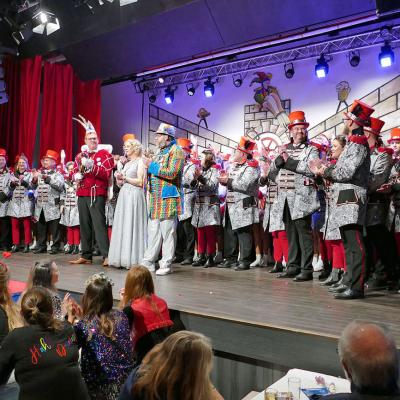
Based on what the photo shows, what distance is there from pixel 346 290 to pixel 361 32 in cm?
535

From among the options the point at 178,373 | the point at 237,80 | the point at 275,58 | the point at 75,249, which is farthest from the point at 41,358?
the point at 237,80

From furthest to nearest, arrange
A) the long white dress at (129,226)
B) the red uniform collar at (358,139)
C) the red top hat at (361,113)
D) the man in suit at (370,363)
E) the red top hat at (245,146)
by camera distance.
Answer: the red top hat at (245,146), the long white dress at (129,226), the red top hat at (361,113), the red uniform collar at (358,139), the man in suit at (370,363)

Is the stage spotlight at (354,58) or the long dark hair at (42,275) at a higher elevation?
the stage spotlight at (354,58)

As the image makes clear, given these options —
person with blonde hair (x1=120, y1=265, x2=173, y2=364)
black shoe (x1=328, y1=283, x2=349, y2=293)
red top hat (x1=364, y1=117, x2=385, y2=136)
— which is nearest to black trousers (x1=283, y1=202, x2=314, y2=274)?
black shoe (x1=328, y1=283, x2=349, y2=293)

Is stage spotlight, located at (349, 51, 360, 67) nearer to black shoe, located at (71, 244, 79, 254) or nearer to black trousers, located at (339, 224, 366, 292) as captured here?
black trousers, located at (339, 224, 366, 292)

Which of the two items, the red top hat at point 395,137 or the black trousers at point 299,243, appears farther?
the red top hat at point 395,137

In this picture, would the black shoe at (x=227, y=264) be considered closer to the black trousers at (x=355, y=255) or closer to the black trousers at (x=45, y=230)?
the black trousers at (x=355, y=255)

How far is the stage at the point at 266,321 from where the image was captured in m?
2.79

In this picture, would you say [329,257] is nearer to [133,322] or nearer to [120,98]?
[133,322]

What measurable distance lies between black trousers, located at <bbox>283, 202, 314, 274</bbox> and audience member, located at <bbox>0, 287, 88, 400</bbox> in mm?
Answer: 2933

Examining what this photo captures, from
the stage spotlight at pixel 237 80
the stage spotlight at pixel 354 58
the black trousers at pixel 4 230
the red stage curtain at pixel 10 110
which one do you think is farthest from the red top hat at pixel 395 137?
the red stage curtain at pixel 10 110

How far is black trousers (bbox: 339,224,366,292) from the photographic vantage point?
3.71 metres

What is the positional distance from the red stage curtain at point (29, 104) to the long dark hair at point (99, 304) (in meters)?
7.75

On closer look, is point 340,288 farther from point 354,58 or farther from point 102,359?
point 354,58
